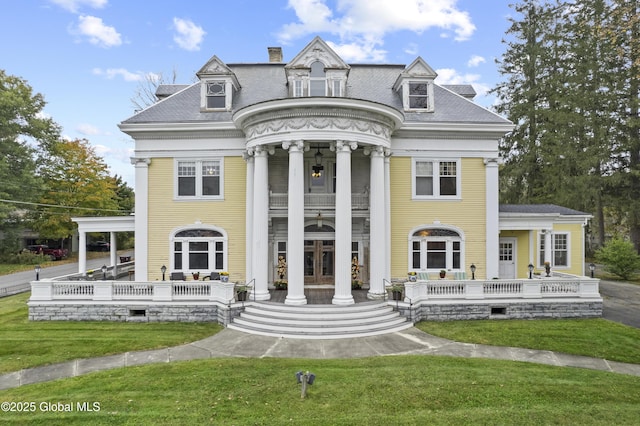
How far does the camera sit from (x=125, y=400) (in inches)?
265

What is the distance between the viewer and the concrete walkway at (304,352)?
8570 mm

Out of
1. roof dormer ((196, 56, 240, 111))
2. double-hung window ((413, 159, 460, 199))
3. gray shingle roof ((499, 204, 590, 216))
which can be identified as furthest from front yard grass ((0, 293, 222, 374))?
gray shingle roof ((499, 204, 590, 216))

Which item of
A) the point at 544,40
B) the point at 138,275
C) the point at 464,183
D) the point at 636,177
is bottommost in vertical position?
the point at 138,275

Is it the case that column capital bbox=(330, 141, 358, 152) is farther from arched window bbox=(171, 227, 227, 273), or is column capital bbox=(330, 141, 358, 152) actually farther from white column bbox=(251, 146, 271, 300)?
arched window bbox=(171, 227, 227, 273)

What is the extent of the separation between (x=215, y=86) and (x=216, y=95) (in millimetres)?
481

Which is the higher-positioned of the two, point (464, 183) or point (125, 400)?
point (464, 183)

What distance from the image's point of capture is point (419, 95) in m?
16.5

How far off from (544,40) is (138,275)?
40.2m

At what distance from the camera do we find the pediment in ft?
47.9

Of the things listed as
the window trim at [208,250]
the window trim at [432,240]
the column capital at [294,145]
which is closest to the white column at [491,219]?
the window trim at [432,240]

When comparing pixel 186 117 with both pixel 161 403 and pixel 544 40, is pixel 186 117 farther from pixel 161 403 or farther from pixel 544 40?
pixel 544 40

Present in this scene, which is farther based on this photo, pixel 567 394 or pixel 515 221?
pixel 515 221

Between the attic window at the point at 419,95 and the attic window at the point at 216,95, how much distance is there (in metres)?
9.69

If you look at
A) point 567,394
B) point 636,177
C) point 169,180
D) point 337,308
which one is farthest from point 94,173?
point 636,177
